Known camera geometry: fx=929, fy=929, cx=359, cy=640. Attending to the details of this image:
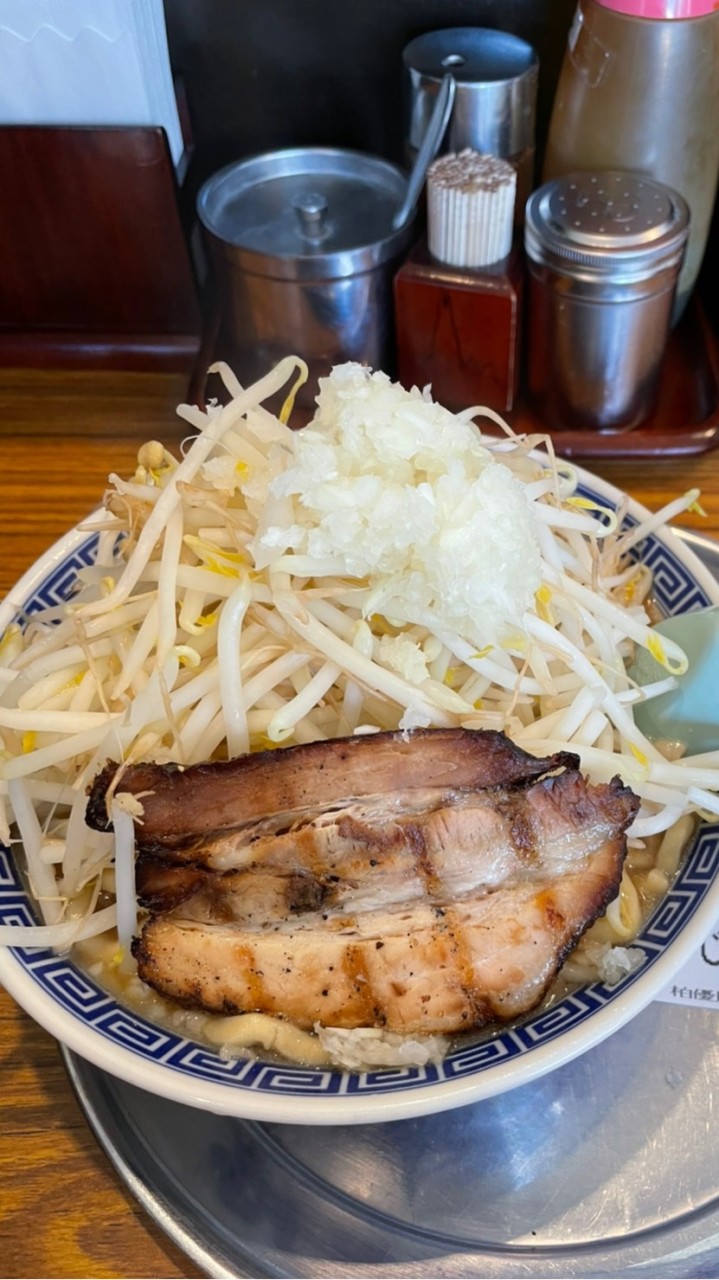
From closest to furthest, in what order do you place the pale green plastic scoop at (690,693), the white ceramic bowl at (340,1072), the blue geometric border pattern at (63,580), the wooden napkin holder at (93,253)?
the white ceramic bowl at (340,1072) < the pale green plastic scoop at (690,693) < the blue geometric border pattern at (63,580) < the wooden napkin holder at (93,253)

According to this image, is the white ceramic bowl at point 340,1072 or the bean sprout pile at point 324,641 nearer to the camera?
the white ceramic bowl at point 340,1072

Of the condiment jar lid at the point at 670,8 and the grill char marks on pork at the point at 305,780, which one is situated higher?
the condiment jar lid at the point at 670,8

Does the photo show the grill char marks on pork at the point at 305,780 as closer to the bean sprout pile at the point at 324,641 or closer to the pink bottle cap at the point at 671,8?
the bean sprout pile at the point at 324,641

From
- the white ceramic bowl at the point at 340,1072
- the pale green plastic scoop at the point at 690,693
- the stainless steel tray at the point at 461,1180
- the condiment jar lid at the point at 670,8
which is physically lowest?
the stainless steel tray at the point at 461,1180

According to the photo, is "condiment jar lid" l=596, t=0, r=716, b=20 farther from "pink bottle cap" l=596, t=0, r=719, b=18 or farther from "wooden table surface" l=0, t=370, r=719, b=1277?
"wooden table surface" l=0, t=370, r=719, b=1277

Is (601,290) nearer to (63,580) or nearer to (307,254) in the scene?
(307,254)

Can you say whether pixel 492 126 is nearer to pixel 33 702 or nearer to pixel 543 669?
pixel 543 669

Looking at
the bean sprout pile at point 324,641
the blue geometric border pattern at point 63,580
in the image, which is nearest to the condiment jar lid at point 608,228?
the bean sprout pile at point 324,641
